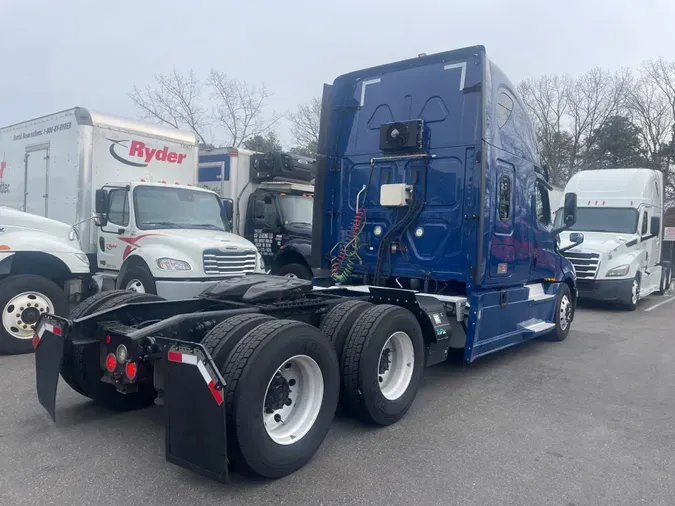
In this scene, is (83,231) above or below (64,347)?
above

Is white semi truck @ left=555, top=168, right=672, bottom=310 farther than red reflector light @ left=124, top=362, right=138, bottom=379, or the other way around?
white semi truck @ left=555, top=168, right=672, bottom=310

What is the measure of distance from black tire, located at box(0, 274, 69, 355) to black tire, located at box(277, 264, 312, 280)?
4.88 meters

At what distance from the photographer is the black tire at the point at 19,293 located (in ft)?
22.2

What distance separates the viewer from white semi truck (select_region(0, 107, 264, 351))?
8211 mm

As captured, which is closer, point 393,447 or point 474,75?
point 393,447

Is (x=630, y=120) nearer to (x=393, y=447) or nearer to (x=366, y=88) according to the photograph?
(x=366, y=88)

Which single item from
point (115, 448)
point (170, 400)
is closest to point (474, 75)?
point (170, 400)

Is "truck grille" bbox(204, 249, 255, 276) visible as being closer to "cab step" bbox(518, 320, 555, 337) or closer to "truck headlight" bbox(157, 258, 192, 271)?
"truck headlight" bbox(157, 258, 192, 271)

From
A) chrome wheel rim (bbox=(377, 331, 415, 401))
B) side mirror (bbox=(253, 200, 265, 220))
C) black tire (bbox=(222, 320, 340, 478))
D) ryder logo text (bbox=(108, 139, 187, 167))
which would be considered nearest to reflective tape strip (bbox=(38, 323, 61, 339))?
black tire (bbox=(222, 320, 340, 478))

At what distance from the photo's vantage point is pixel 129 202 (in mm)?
8969

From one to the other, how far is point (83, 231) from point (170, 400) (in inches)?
269

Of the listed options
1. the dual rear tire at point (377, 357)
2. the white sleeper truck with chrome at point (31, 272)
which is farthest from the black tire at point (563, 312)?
the white sleeper truck with chrome at point (31, 272)

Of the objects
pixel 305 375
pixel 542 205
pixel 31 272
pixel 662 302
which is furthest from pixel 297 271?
pixel 662 302

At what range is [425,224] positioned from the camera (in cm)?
642
